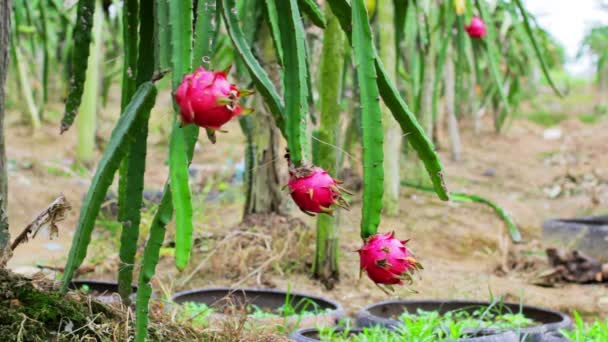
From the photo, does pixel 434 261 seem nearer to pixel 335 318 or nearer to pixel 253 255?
pixel 253 255

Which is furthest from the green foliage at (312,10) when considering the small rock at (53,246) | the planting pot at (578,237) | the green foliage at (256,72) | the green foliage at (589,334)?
the small rock at (53,246)

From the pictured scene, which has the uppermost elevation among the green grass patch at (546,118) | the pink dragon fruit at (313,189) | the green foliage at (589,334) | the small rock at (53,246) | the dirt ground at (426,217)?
the pink dragon fruit at (313,189)

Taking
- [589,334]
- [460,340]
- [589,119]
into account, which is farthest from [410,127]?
[589,119]

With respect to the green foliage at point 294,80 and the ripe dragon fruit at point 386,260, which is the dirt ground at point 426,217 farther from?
the green foliage at point 294,80

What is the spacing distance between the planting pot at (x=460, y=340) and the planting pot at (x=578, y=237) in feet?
5.92

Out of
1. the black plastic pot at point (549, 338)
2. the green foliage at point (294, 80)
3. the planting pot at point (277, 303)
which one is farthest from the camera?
the planting pot at point (277, 303)

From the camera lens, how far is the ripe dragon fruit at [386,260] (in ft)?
3.50

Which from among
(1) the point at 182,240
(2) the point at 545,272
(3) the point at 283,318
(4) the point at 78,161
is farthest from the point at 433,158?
(4) the point at 78,161

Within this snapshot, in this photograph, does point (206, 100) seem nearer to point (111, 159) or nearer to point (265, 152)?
point (111, 159)

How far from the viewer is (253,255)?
2.76 m

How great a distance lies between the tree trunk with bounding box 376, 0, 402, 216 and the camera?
305cm

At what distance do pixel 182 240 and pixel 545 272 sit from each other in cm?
244

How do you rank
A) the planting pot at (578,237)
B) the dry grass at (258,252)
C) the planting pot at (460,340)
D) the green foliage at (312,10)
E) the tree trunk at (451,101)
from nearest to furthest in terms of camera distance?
the green foliage at (312,10), the planting pot at (460,340), the dry grass at (258,252), the planting pot at (578,237), the tree trunk at (451,101)

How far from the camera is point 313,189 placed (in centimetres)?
104
